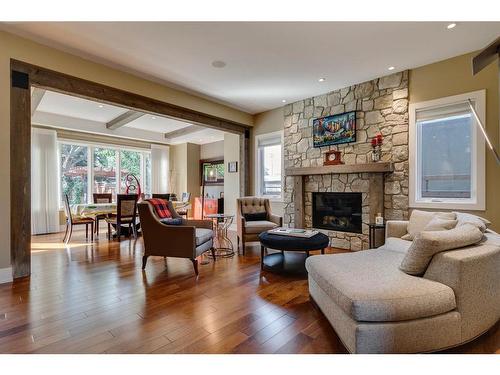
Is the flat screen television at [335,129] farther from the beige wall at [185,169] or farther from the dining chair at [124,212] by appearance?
the beige wall at [185,169]

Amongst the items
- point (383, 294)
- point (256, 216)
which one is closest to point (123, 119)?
point (256, 216)

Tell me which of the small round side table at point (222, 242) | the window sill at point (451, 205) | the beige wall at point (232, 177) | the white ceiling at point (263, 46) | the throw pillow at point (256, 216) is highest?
the white ceiling at point (263, 46)

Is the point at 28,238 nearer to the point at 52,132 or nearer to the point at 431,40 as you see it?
the point at 52,132

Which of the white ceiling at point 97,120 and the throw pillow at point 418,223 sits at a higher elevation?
the white ceiling at point 97,120

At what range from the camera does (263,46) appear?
3.11 m

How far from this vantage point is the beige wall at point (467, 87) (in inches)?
122

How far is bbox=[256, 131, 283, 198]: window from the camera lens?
563 centimetres

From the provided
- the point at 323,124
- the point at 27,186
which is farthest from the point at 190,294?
the point at 323,124

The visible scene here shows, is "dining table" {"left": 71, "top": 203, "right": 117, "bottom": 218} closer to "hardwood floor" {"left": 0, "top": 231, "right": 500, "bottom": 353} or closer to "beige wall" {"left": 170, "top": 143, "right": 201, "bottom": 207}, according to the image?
"hardwood floor" {"left": 0, "top": 231, "right": 500, "bottom": 353}

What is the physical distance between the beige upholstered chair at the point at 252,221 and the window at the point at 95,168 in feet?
15.5

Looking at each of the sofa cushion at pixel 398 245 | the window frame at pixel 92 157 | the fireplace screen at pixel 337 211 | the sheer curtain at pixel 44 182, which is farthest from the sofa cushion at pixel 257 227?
the window frame at pixel 92 157

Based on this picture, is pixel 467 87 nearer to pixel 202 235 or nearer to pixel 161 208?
pixel 202 235

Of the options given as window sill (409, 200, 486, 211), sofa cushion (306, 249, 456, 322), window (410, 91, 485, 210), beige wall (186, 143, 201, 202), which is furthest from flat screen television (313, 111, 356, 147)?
beige wall (186, 143, 201, 202)
